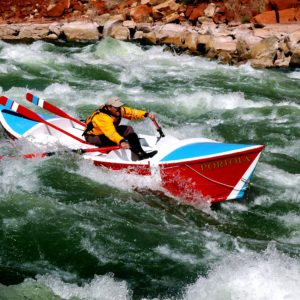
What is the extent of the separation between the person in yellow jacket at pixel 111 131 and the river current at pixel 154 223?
0.35 meters

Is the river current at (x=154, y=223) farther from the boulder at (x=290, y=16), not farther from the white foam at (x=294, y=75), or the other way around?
the boulder at (x=290, y=16)

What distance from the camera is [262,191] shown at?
7254 mm

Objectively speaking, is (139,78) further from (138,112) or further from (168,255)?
A: (168,255)

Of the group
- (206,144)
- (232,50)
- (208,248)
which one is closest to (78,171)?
(206,144)

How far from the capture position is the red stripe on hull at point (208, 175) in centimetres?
638

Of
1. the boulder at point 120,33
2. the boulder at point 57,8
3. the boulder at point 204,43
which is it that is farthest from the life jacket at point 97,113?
the boulder at point 57,8

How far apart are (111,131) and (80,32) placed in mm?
11611

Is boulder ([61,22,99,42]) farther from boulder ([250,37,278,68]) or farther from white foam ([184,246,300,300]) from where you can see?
white foam ([184,246,300,300])

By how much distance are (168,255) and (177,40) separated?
11.5 meters

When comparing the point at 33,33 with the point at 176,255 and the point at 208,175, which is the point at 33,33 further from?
the point at 176,255

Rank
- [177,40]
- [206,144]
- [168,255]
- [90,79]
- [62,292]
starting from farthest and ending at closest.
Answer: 1. [177,40]
2. [90,79]
3. [206,144]
4. [168,255]
5. [62,292]

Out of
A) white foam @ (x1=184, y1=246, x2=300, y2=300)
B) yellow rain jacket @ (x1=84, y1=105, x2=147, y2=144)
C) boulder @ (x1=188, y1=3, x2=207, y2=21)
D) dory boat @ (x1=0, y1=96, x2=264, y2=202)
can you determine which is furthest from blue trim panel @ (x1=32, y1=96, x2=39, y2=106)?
boulder @ (x1=188, y1=3, x2=207, y2=21)

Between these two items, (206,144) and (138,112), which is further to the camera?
(138,112)

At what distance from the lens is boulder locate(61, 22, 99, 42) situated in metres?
17.6
